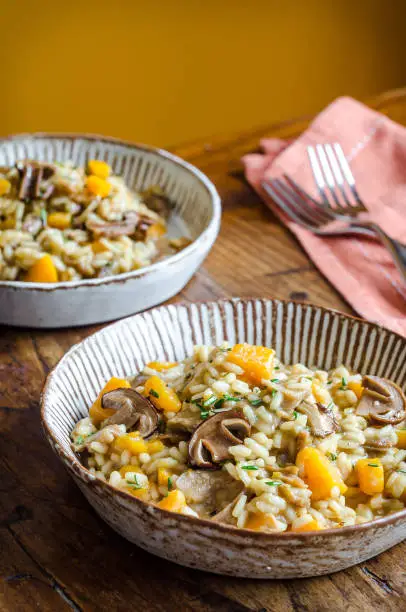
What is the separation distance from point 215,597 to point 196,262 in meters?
1.26

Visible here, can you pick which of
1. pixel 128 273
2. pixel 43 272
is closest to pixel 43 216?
pixel 43 272

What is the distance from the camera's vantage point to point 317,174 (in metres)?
3.23

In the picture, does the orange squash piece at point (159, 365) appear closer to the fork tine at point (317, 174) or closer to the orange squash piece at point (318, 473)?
the orange squash piece at point (318, 473)

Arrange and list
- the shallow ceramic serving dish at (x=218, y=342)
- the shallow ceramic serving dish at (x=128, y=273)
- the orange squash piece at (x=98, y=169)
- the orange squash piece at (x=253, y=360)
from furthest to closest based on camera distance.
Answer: the orange squash piece at (x=98, y=169)
the shallow ceramic serving dish at (x=128, y=273)
the orange squash piece at (x=253, y=360)
the shallow ceramic serving dish at (x=218, y=342)

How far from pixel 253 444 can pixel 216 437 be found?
3.0 inches

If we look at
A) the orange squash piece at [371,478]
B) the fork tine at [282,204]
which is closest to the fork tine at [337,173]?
the fork tine at [282,204]

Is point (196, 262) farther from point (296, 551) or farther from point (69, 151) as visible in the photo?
point (296, 551)

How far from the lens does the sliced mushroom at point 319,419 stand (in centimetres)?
163

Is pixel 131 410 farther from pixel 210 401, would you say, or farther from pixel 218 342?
pixel 218 342

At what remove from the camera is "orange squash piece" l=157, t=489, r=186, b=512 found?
Result: 1484 mm

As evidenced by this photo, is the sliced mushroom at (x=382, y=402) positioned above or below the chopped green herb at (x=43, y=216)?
above

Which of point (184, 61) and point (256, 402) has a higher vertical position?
point (256, 402)

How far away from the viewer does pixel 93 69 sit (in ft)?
16.7

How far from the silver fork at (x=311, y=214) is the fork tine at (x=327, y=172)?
2.5 inches
